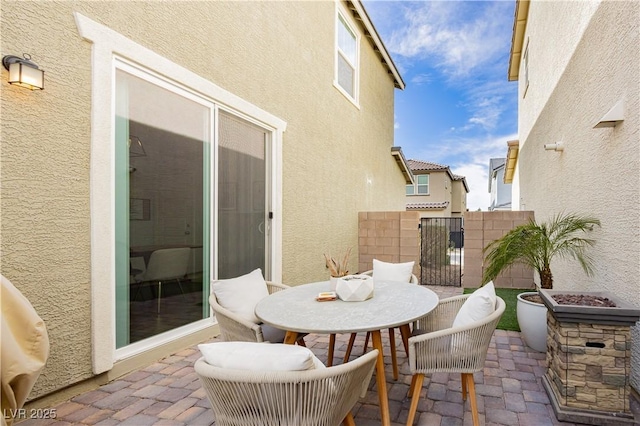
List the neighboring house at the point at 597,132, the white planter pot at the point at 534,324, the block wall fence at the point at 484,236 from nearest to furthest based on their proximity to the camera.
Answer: the neighboring house at the point at 597,132 → the white planter pot at the point at 534,324 → the block wall fence at the point at 484,236

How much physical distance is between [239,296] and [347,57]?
7374mm

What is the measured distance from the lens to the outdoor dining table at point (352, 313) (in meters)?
2.17

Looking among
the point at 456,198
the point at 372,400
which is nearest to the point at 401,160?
the point at 372,400

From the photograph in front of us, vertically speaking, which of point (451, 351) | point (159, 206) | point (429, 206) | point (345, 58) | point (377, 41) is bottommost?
point (451, 351)

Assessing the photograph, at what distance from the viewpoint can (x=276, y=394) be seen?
58.2 inches

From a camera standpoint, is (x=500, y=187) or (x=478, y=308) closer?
(x=478, y=308)

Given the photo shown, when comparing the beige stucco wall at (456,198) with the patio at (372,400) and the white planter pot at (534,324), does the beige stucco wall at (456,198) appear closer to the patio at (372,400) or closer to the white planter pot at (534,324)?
the white planter pot at (534,324)

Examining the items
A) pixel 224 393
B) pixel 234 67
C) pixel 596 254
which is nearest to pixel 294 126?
pixel 234 67

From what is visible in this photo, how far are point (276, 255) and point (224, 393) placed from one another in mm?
3896

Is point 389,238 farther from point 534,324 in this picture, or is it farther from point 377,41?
point 377,41

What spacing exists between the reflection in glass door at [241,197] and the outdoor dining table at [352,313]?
1630 mm

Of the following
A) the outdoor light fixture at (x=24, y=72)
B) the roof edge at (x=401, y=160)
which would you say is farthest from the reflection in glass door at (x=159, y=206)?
the roof edge at (x=401, y=160)

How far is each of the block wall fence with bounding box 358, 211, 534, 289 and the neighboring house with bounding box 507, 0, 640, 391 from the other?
0.86 m

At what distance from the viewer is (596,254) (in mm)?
3566
